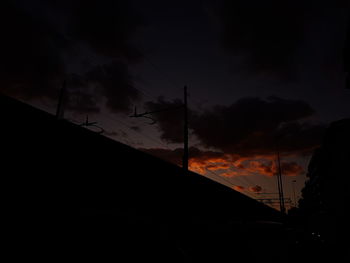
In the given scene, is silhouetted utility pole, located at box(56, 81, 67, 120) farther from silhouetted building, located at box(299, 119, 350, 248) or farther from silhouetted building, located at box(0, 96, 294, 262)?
silhouetted building, located at box(299, 119, 350, 248)

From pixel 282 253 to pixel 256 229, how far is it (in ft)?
3.82

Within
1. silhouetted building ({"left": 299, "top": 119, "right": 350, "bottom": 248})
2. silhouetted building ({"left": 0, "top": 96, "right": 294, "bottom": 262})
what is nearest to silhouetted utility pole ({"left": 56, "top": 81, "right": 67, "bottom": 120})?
silhouetted building ({"left": 0, "top": 96, "right": 294, "bottom": 262})

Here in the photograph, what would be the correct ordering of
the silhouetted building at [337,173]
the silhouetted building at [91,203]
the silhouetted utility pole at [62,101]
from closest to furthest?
the silhouetted building at [91,203] < the silhouetted utility pole at [62,101] < the silhouetted building at [337,173]

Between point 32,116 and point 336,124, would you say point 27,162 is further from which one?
→ point 336,124

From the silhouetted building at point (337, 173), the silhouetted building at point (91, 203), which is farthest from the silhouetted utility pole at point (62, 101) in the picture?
the silhouetted building at point (337, 173)

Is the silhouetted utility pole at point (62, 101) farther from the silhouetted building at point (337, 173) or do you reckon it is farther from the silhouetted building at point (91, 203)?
the silhouetted building at point (337, 173)

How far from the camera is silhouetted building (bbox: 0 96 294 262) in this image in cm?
334

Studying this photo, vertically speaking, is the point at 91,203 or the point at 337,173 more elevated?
the point at 337,173

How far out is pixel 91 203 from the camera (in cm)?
547

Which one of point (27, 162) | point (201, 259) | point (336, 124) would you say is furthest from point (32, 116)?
point (336, 124)

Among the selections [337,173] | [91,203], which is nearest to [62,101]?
[91,203]

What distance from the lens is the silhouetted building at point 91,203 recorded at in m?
3.34

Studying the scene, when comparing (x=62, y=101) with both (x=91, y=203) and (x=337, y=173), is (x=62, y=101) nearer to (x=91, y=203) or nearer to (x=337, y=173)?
(x=91, y=203)

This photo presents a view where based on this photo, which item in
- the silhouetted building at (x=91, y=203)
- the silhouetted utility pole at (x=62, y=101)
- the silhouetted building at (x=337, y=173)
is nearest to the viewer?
the silhouetted building at (x=91, y=203)
